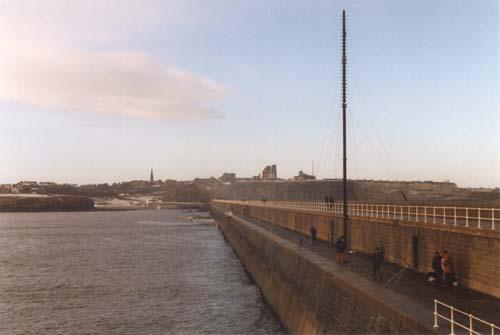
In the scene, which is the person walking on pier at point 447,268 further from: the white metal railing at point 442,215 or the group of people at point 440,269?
the white metal railing at point 442,215

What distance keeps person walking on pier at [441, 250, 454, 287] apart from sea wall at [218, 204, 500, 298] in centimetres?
35

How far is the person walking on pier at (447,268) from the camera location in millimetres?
14945

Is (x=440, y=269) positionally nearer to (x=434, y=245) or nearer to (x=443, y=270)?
(x=443, y=270)

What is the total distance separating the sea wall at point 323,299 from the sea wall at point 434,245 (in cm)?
294

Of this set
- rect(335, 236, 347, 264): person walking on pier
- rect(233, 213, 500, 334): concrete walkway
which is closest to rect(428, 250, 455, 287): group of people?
rect(233, 213, 500, 334): concrete walkway

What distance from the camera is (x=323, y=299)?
16.1 meters

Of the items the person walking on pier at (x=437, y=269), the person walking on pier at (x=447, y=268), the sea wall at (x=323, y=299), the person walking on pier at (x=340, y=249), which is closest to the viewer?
the sea wall at (x=323, y=299)

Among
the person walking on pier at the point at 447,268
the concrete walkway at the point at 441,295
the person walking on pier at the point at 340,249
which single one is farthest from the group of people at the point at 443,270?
the person walking on pier at the point at 340,249

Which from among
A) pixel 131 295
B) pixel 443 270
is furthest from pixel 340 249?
pixel 131 295

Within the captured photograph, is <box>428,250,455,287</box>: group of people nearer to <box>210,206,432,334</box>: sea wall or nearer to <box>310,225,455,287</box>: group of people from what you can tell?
<box>310,225,455,287</box>: group of people

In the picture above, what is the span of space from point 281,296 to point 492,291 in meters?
11.4

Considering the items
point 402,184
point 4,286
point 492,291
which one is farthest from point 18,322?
point 402,184

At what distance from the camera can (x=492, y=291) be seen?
43.9 feet

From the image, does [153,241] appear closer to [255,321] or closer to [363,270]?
[255,321]
